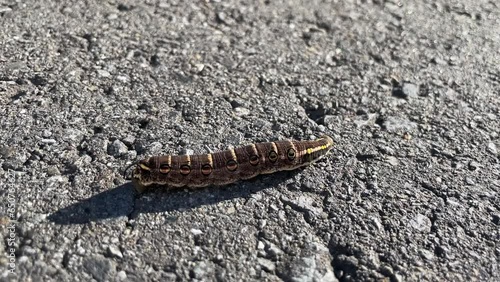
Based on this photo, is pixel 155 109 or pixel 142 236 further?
pixel 155 109

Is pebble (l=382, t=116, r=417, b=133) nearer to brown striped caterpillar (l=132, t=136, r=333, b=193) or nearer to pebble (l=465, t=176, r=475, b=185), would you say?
pebble (l=465, t=176, r=475, b=185)

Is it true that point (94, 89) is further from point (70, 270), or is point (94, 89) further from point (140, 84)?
point (70, 270)

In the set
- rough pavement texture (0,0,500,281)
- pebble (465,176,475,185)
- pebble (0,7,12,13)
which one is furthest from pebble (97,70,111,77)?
pebble (465,176,475,185)

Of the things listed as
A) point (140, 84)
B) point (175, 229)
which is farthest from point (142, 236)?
point (140, 84)

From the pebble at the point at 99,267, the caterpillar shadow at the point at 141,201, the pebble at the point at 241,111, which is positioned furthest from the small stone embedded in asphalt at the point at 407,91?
the pebble at the point at 99,267

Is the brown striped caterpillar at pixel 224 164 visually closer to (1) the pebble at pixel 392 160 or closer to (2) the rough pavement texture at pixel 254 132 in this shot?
(2) the rough pavement texture at pixel 254 132

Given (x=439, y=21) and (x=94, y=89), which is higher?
(x=439, y=21)

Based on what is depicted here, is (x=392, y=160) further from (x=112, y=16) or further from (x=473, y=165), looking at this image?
(x=112, y=16)
